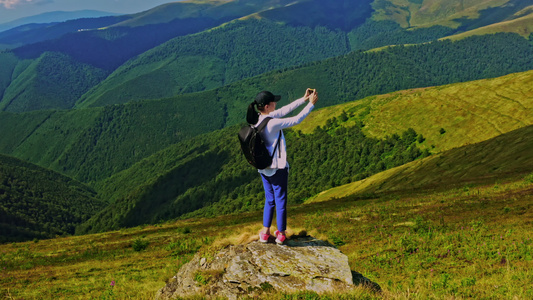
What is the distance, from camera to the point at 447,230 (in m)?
22.2

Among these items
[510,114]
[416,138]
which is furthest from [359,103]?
[510,114]

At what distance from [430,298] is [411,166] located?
74.0 meters

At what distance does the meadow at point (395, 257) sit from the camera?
14070 millimetres

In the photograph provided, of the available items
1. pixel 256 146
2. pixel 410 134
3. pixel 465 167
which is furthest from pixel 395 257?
pixel 410 134

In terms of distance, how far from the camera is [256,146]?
13.2 m

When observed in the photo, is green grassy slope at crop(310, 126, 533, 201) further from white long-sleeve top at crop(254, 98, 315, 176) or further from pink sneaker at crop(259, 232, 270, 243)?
white long-sleeve top at crop(254, 98, 315, 176)

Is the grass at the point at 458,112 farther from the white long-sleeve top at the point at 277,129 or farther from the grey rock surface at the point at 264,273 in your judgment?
the white long-sleeve top at the point at 277,129

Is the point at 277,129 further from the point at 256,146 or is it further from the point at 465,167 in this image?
the point at 465,167

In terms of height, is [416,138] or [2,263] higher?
[2,263]

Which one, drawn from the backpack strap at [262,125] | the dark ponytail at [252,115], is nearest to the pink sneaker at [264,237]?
the backpack strap at [262,125]

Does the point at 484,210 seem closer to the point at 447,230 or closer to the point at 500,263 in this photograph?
the point at 447,230

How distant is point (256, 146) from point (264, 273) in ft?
12.7

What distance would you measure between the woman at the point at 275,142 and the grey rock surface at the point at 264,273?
1020 mm

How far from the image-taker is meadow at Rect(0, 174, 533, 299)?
1407cm
